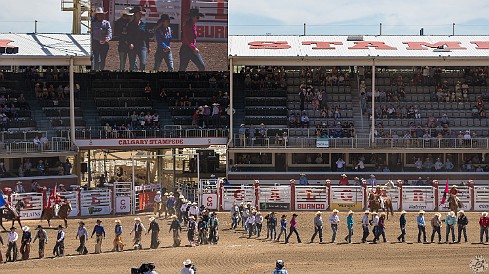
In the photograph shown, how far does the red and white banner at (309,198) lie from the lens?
140 ft

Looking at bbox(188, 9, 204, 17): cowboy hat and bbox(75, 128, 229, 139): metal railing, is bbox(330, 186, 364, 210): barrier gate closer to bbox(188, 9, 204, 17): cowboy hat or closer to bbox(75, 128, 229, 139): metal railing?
bbox(75, 128, 229, 139): metal railing

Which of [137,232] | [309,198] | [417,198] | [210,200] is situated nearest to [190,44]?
[210,200]

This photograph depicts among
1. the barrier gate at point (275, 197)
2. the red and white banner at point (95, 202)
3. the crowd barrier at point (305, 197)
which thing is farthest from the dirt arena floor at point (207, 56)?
the red and white banner at point (95, 202)

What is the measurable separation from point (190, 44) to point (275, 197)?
30.2 feet

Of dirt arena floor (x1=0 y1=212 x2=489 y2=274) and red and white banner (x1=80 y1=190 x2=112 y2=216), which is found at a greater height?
red and white banner (x1=80 y1=190 x2=112 y2=216)

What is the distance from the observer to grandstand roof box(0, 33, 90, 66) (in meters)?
44.7

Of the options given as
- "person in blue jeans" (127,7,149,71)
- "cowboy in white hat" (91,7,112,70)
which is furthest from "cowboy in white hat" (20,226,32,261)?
"person in blue jeans" (127,7,149,71)

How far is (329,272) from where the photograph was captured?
2983cm

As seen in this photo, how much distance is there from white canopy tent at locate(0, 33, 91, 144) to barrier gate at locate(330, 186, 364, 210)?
494 inches

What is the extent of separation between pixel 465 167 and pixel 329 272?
19209mm

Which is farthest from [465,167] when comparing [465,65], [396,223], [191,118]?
[191,118]

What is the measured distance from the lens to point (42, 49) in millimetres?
45969

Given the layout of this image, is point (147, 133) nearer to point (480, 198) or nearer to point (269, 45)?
point (269, 45)

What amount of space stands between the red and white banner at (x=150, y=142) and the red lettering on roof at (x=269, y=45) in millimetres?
5443
